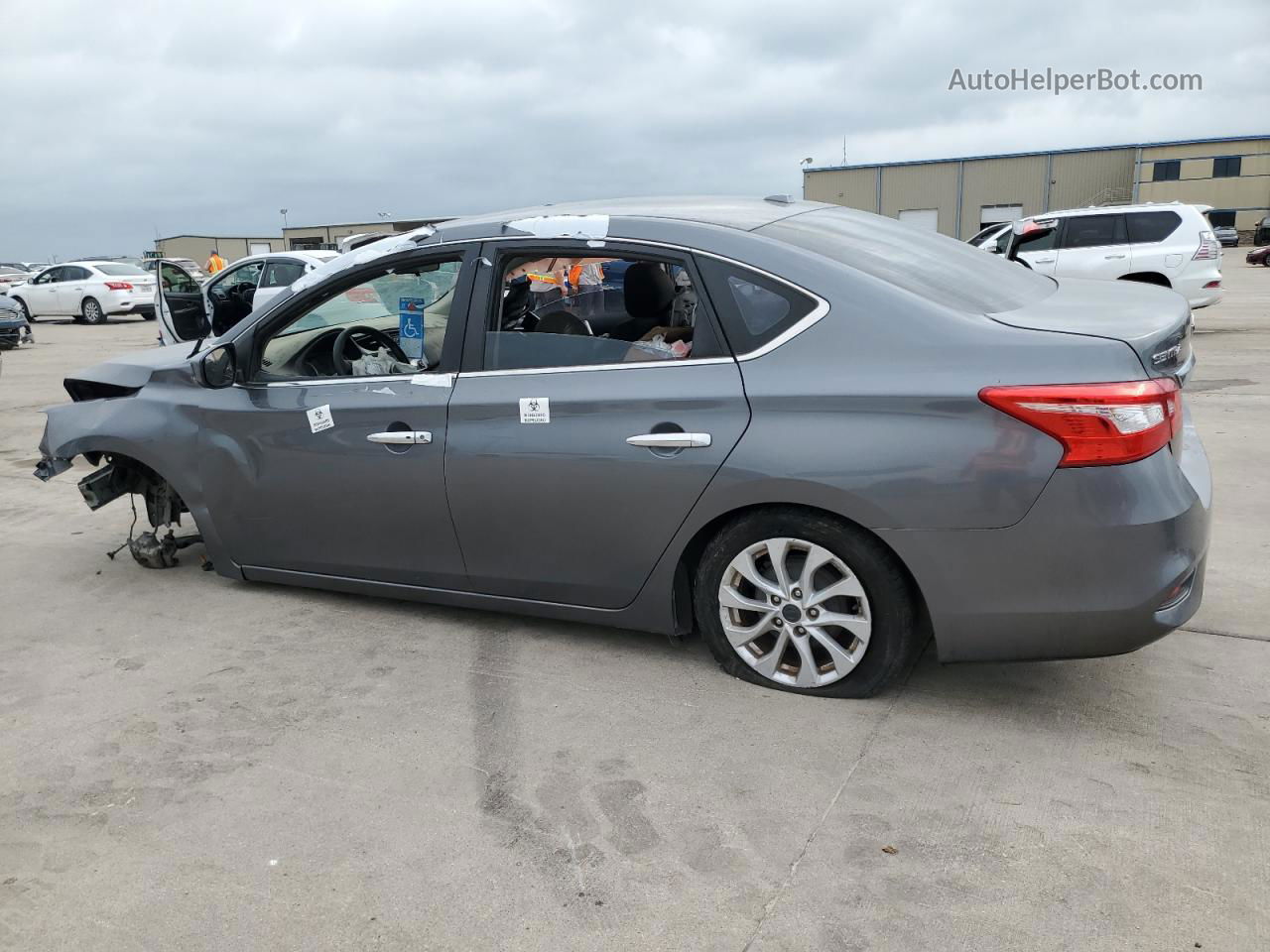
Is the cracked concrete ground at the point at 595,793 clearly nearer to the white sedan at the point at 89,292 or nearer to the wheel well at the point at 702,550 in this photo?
the wheel well at the point at 702,550

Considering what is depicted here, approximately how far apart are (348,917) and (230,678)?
5.38 ft

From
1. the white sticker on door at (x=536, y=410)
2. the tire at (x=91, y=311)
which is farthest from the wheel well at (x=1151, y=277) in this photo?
the tire at (x=91, y=311)

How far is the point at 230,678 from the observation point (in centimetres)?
389

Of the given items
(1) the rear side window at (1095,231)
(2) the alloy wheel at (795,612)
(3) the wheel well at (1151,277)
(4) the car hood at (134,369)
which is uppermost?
(1) the rear side window at (1095,231)

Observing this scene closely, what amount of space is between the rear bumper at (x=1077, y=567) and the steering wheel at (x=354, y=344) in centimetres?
229

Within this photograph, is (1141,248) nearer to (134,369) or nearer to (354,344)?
(354,344)

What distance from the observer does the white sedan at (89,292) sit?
25.2 meters

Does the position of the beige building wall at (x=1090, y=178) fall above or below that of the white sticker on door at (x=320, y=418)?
above

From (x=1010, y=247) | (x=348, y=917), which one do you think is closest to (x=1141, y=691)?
(x=348, y=917)

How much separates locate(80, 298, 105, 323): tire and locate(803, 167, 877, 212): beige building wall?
36.6 meters

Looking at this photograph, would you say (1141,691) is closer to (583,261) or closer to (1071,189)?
(583,261)

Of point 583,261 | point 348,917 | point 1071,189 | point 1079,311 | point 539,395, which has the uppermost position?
point 1071,189

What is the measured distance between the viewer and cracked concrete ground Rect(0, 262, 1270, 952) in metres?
2.46

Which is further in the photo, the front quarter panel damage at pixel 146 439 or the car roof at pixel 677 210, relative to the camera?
the front quarter panel damage at pixel 146 439
